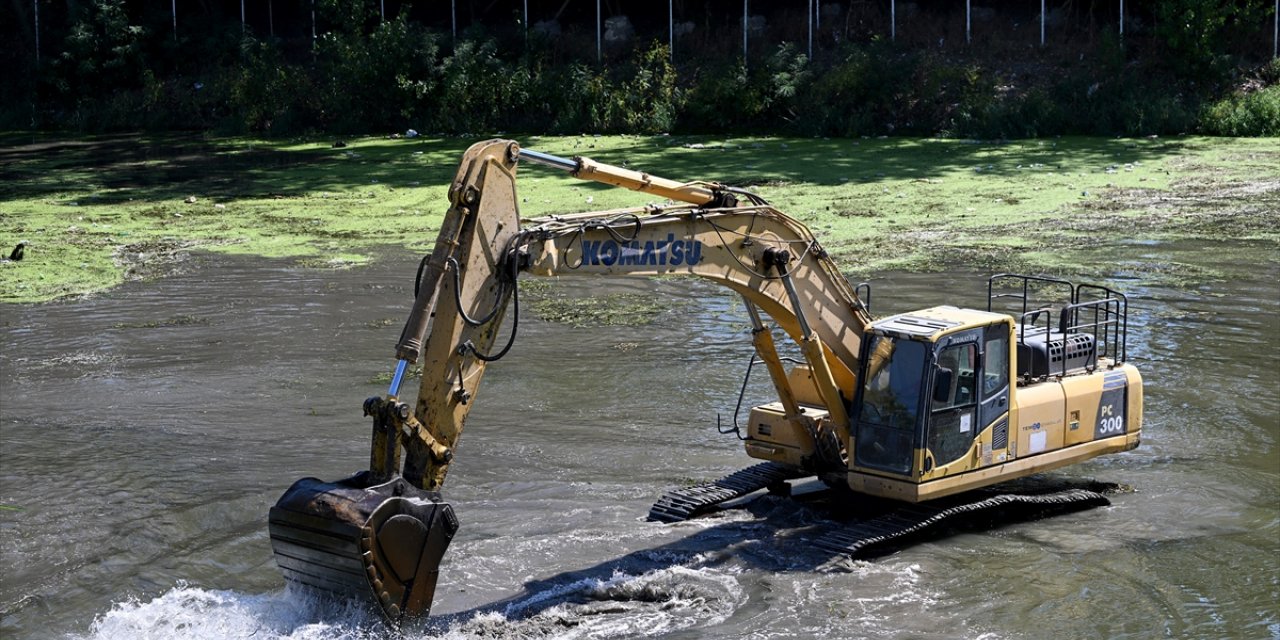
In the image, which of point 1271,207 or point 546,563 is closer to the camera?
point 546,563

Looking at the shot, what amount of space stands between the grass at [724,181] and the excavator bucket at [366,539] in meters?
14.5

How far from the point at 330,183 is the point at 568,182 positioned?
610cm

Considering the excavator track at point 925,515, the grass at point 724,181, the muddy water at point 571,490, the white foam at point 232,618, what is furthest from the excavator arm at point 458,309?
the grass at point 724,181

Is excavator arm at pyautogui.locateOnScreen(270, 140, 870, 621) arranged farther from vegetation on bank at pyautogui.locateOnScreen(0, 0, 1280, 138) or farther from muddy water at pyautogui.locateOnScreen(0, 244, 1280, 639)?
vegetation on bank at pyautogui.locateOnScreen(0, 0, 1280, 138)

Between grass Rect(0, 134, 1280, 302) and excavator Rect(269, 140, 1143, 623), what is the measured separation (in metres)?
10.1

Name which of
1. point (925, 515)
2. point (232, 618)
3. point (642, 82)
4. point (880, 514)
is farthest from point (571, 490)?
point (642, 82)

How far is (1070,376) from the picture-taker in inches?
526

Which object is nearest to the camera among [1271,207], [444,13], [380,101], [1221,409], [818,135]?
[1221,409]

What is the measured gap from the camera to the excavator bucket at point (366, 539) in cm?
909

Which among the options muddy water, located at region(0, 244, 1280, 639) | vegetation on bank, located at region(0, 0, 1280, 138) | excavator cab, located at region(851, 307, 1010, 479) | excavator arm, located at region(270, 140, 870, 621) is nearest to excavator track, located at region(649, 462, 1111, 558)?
muddy water, located at region(0, 244, 1280, 639)

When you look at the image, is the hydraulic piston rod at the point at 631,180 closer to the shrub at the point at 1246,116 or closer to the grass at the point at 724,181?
the grass at the point at 724,181

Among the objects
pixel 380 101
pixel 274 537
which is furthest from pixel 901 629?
pixel 380 101

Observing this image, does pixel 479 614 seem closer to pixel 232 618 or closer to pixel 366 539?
pixel 232 618

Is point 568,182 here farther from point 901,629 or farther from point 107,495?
point 901,629
